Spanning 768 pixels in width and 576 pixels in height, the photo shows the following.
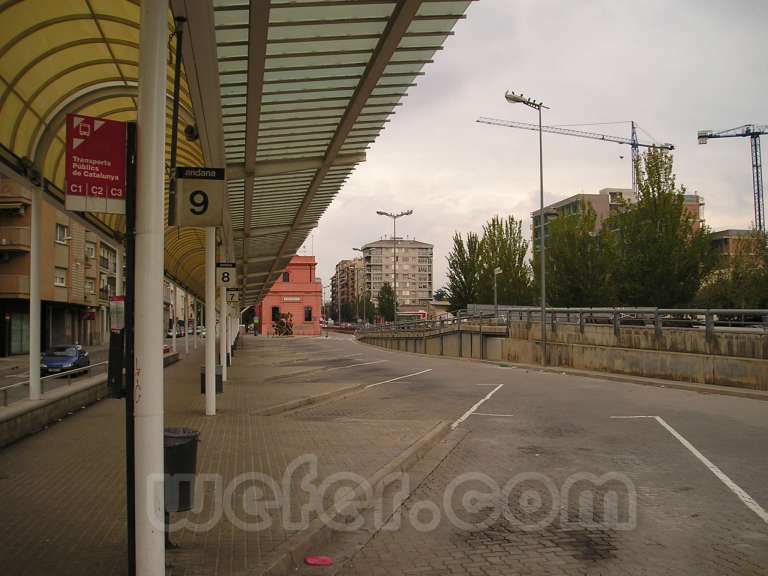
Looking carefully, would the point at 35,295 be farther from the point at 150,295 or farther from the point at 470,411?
the point at 470,411

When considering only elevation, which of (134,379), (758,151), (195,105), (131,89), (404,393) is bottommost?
(404,393)

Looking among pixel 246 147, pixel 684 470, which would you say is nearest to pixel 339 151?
pixel 246 147

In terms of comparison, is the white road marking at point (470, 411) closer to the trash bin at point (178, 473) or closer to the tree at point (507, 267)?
the trash bin at point (178, 473)

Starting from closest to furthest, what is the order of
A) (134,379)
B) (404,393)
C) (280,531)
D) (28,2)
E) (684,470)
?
1. (134,379)
2. (280,531)
3. (28,2)
4. (684,470)
5. (404,393)

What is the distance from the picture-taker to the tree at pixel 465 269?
51.6 m

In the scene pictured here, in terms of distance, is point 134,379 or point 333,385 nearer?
point 134,379

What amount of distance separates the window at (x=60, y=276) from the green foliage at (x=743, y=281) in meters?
39.9

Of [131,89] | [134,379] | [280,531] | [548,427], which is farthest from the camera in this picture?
[548,427]

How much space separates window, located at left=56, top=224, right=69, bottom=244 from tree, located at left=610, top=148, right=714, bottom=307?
38515 mm

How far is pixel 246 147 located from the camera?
10.3 m

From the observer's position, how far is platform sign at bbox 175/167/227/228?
700 cm

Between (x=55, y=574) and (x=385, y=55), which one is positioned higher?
(x=385, y=55)

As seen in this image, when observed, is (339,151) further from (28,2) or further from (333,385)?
(333,385)

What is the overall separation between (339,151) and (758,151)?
120003 millimetres
